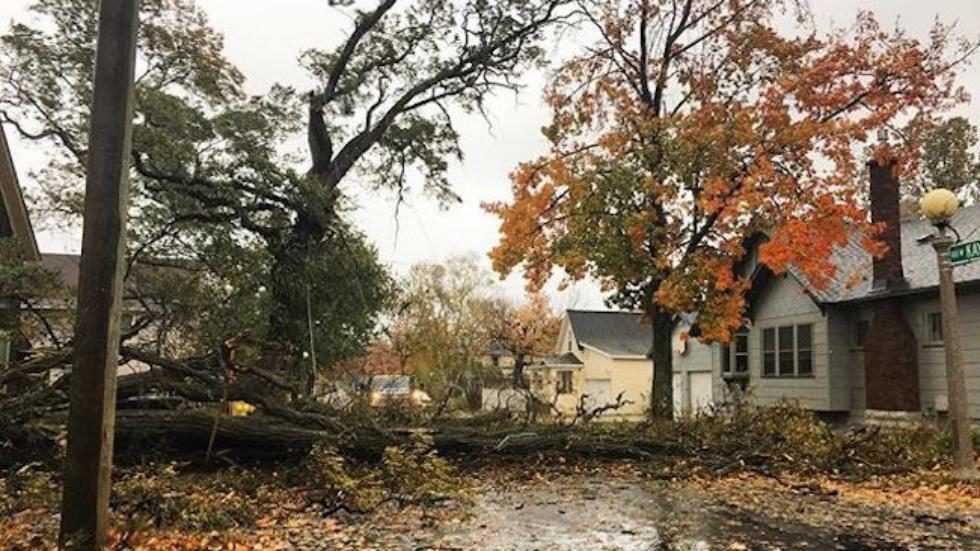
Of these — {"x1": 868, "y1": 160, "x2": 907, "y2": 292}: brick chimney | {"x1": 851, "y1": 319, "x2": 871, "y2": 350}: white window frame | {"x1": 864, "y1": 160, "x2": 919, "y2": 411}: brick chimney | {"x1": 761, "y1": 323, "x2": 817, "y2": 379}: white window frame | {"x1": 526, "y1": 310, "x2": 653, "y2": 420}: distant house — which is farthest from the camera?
{"x1": 526, "y1": 310, "x2": 653, "y2": 420}: distant house

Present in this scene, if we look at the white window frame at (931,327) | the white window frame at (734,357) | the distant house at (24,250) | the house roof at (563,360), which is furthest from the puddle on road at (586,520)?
the house roof at (563,360)

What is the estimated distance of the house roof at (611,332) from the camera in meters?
40.2

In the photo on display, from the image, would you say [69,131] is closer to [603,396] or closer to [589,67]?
[589,67]

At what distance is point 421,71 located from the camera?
20.1 m

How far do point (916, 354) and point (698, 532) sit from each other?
1231 cm

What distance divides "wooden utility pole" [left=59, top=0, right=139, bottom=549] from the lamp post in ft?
27.6

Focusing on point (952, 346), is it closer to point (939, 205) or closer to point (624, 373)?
point (939, 205)

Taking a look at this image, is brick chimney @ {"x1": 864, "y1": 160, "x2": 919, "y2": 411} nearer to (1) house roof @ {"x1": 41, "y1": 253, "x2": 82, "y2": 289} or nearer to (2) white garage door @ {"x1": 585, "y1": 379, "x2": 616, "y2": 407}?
(2) white garage door @ {"x1": 585, "y1": 379, "x2": 616, "y2": 407}

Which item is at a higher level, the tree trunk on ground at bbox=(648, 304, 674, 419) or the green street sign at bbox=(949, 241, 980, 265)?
the green street sign at bbox=(949, 241, 980, 265)

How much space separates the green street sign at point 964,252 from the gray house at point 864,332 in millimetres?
5901

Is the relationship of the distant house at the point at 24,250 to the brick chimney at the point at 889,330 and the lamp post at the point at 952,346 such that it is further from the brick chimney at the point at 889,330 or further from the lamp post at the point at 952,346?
the brick chimney at the point at 889,330

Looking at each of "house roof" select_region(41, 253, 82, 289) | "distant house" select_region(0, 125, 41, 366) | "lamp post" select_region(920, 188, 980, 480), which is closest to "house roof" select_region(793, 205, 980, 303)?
"lamp post" select_region(920, 188, 980, 480)

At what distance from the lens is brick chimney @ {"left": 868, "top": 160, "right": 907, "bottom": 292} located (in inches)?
685

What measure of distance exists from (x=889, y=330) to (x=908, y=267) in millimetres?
1844
